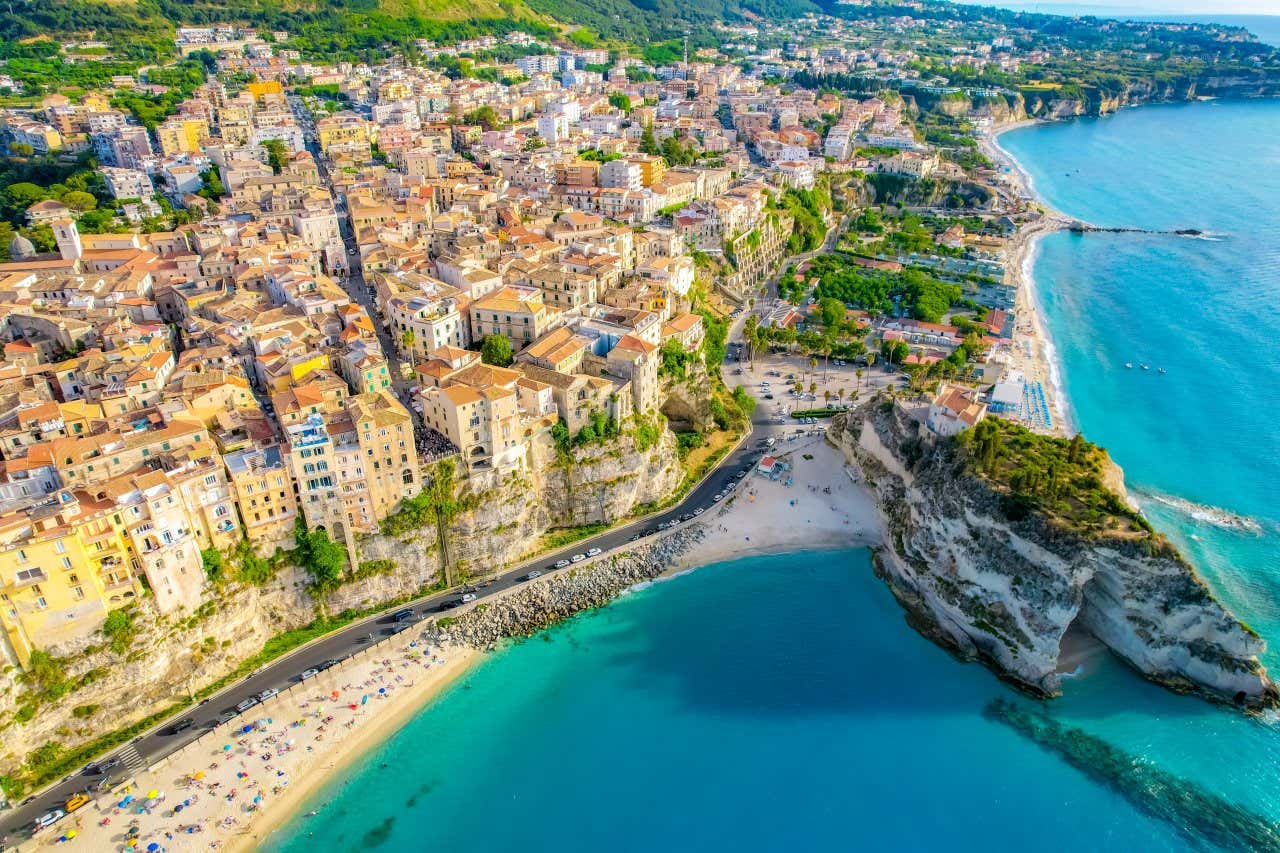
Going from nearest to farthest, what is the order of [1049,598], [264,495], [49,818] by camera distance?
[49,818] → [264,495] → [1049,598]

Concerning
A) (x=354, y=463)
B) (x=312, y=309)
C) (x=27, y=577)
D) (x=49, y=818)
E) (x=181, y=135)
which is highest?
(x=181, y=135)

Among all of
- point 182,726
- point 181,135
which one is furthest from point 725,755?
point 181,135

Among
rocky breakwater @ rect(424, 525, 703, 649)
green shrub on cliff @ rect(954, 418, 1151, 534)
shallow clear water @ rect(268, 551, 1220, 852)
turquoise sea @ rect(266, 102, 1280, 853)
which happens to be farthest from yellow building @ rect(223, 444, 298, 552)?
green shrub on cliff @ rect(954, 418, 1151, 534)

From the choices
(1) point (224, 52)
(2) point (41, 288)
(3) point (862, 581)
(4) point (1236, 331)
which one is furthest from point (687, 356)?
(1) point (224, 52)

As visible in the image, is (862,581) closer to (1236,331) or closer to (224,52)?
(1236,331)

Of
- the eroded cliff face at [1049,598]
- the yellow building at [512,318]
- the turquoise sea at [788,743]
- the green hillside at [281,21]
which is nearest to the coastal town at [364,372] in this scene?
the yellow building at [512,318]

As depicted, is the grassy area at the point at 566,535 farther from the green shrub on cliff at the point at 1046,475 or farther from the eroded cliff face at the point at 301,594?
the green shrub on cliff at the point at 1046,475

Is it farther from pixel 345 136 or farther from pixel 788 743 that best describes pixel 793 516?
pixel 345 136
